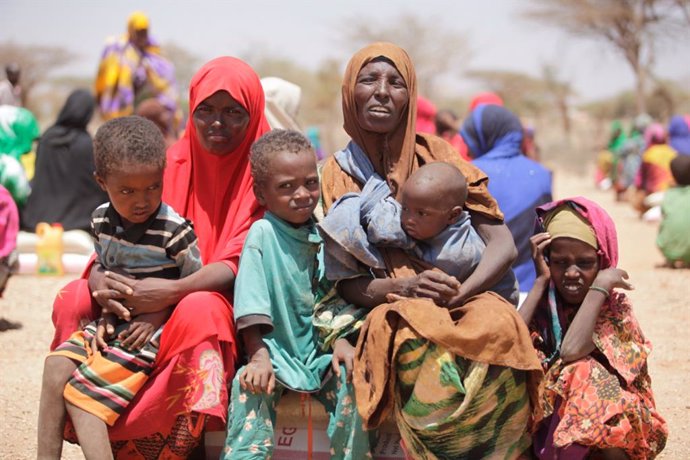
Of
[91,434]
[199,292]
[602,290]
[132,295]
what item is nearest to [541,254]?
[602,290]

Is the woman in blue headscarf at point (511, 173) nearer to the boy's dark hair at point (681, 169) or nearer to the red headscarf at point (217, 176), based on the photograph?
the red headscarf at point (217, 176)

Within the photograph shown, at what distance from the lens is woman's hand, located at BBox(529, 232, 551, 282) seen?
12.1ft

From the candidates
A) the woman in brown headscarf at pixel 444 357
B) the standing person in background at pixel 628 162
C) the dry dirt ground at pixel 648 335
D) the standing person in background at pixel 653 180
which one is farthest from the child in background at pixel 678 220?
the standing person in background at pixel 628 162

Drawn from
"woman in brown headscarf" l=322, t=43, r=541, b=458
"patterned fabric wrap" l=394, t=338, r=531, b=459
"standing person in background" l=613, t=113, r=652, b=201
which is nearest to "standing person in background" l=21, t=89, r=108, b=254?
"woman in brown headscarf" l=322, t=43, r=541, b=458

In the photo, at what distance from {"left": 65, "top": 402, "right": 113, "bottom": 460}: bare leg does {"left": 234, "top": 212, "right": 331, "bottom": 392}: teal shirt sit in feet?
2.12

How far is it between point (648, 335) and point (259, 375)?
180 inches

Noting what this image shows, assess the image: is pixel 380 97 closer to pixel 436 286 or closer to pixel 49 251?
pixel 436 286

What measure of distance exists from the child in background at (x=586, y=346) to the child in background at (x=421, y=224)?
0.36 meters

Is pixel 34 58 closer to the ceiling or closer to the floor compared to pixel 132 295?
closer to the floor

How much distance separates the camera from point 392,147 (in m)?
3.92

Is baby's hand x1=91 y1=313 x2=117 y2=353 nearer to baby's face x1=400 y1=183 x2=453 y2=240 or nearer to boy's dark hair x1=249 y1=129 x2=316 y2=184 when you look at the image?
boy's dark hair x1=249 y1=129 x2=316 y2=184

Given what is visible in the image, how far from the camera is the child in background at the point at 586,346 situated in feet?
11.4

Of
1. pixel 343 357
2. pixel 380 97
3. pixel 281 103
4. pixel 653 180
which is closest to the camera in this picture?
pixel 343 357

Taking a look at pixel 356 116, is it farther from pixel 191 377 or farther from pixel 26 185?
pixel 26 185
